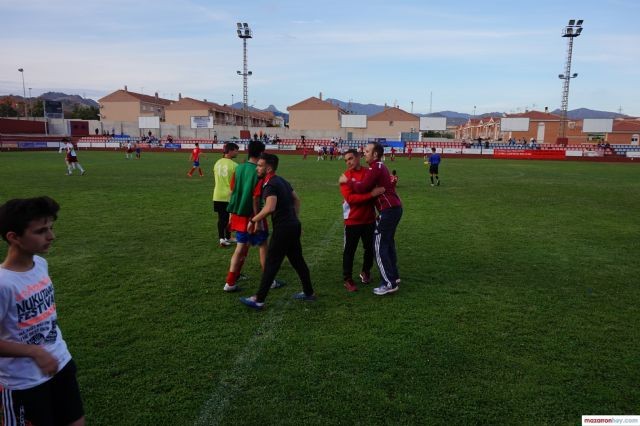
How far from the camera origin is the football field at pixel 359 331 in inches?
134

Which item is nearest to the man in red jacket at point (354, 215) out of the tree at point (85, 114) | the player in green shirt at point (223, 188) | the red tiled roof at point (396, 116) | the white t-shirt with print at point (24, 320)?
the player in green shirt at point (223, 188)

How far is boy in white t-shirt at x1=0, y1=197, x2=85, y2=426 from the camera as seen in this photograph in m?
2.15

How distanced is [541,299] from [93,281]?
6.23 meters

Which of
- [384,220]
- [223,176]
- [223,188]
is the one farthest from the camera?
[223,188]

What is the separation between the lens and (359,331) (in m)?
4.67

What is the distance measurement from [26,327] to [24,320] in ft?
0.14

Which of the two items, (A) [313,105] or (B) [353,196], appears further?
(A) [313,105]

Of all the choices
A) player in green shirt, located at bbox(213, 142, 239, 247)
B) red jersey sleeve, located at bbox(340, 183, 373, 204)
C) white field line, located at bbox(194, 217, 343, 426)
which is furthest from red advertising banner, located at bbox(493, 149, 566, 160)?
white field line, located at bbox(194, 217, 343, 426)

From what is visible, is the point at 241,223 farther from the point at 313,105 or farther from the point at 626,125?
the point at 626,125

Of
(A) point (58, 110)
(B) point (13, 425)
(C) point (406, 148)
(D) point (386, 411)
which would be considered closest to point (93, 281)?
(B) point (13, 425)

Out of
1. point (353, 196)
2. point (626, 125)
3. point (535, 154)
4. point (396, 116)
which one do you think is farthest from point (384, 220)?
point (626, 125)

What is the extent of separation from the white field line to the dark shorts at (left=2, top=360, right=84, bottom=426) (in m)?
1.06

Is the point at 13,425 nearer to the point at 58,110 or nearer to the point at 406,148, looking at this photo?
the point at 406,148

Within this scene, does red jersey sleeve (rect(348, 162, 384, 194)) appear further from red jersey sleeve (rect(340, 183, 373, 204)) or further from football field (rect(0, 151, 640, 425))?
football field (rect(0, 151, 640, 425))
